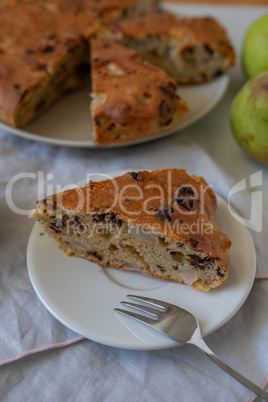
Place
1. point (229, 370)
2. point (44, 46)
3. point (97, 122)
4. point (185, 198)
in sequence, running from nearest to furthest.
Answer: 1. point (229, 370)
2. point (185, 198)
3. point (97, 122)
4. point (44, 46)

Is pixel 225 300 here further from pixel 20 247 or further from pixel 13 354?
pixel 20 247

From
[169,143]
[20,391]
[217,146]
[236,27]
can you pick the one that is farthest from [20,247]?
[236,27]

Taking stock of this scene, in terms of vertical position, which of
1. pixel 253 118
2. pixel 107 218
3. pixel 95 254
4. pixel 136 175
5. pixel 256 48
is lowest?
pixel 95 254

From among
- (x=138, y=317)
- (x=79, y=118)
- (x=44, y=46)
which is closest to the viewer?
(x=138, y=317)

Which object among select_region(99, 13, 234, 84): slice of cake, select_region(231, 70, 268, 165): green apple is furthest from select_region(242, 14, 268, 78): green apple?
select_region(231, 70, 268, 165): green apple

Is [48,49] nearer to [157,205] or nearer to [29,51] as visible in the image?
[29,51]

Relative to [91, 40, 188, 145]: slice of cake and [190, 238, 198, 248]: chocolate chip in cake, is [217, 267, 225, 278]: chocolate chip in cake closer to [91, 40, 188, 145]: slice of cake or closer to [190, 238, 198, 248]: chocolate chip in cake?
[190, 238, 198, 248]: chocolate chip in cake

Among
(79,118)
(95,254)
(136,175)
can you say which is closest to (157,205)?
(136,175)
